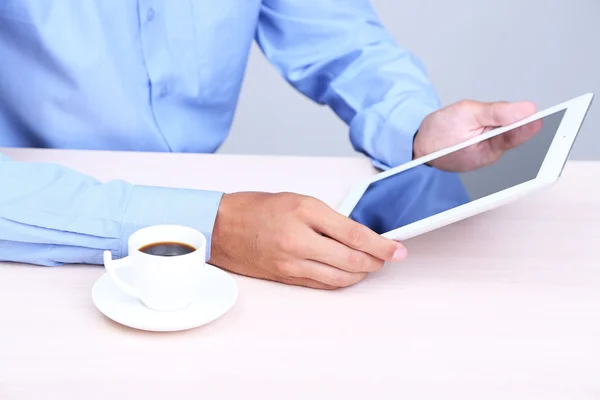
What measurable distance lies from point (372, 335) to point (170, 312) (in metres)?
0.21

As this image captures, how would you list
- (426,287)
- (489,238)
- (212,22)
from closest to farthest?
(426,287) < (489,238) < (212,22)

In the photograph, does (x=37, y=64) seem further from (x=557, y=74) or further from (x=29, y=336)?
(x=557, y=74)

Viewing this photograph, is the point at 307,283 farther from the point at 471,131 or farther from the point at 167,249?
the point at 471,131

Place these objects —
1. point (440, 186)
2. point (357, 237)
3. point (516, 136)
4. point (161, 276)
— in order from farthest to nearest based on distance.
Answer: point (440, 186)
point (516, 136)
point (357, 237)
point (161, 276)

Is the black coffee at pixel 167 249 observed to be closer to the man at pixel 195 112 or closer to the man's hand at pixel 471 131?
the man at pixel 195 112

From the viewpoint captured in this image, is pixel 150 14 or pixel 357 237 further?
pixel 150 14

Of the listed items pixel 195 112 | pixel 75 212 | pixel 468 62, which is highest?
pixel 75 212

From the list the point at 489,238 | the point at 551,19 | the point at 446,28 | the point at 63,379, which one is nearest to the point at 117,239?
the point at 63,379

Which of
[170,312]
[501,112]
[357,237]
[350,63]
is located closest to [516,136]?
[501,112]

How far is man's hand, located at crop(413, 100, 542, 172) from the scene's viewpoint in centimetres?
117

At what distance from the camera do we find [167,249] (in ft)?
2.99

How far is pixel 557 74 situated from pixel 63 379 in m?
2.44

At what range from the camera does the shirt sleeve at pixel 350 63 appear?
55.9 inches

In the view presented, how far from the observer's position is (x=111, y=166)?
1.28m
